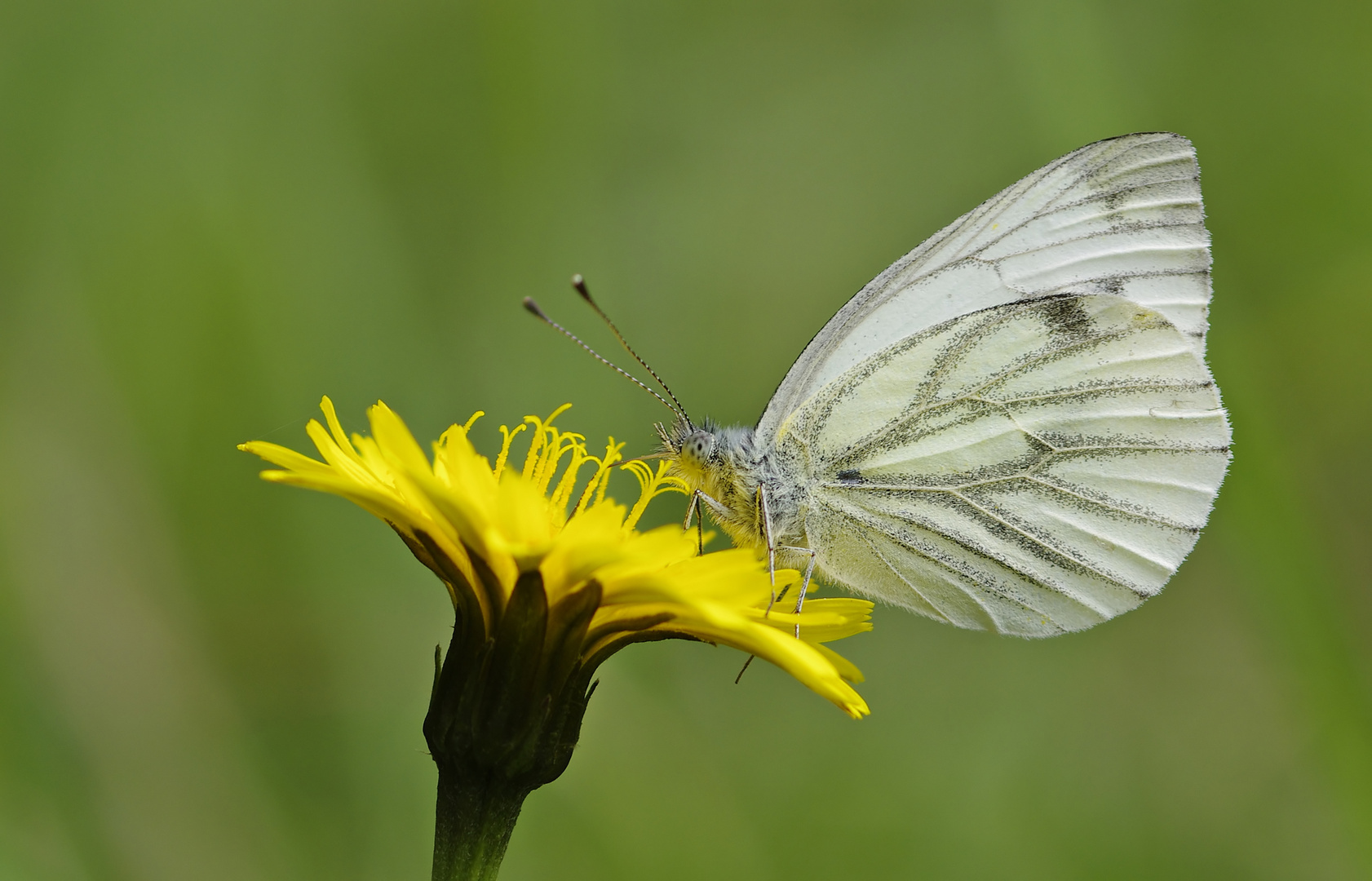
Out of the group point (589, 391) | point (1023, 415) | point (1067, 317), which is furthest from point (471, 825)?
point (589, 391)

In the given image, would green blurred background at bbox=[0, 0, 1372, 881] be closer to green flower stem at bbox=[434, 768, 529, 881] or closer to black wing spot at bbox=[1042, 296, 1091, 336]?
black wing spot at bbox=[1042, 296, 1091, 336]

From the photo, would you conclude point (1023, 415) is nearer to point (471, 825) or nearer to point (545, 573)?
point (545, 573)

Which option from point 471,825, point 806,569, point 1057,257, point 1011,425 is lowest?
point 471,825

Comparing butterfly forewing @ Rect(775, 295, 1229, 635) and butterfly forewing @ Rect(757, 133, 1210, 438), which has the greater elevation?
butterfly forewing @ Rect(757, 133, 1210, 438)

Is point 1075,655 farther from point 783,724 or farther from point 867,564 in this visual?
point 867,564

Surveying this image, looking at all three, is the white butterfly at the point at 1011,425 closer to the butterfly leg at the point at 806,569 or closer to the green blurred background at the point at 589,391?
the butterfly leg at the point at 806,569

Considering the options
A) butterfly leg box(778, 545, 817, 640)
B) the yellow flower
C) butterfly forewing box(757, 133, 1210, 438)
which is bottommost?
butterfly leg box(778, 545, 817, 640)

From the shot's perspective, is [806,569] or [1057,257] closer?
[806,569]

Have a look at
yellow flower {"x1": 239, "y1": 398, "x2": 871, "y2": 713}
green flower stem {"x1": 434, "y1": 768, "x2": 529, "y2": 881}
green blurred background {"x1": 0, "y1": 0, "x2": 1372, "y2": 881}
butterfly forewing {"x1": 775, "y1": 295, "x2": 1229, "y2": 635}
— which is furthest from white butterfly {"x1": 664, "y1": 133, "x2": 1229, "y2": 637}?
green flower stem {"x1": 434, "y1": 768, "x2": 529, "y2": 881}
